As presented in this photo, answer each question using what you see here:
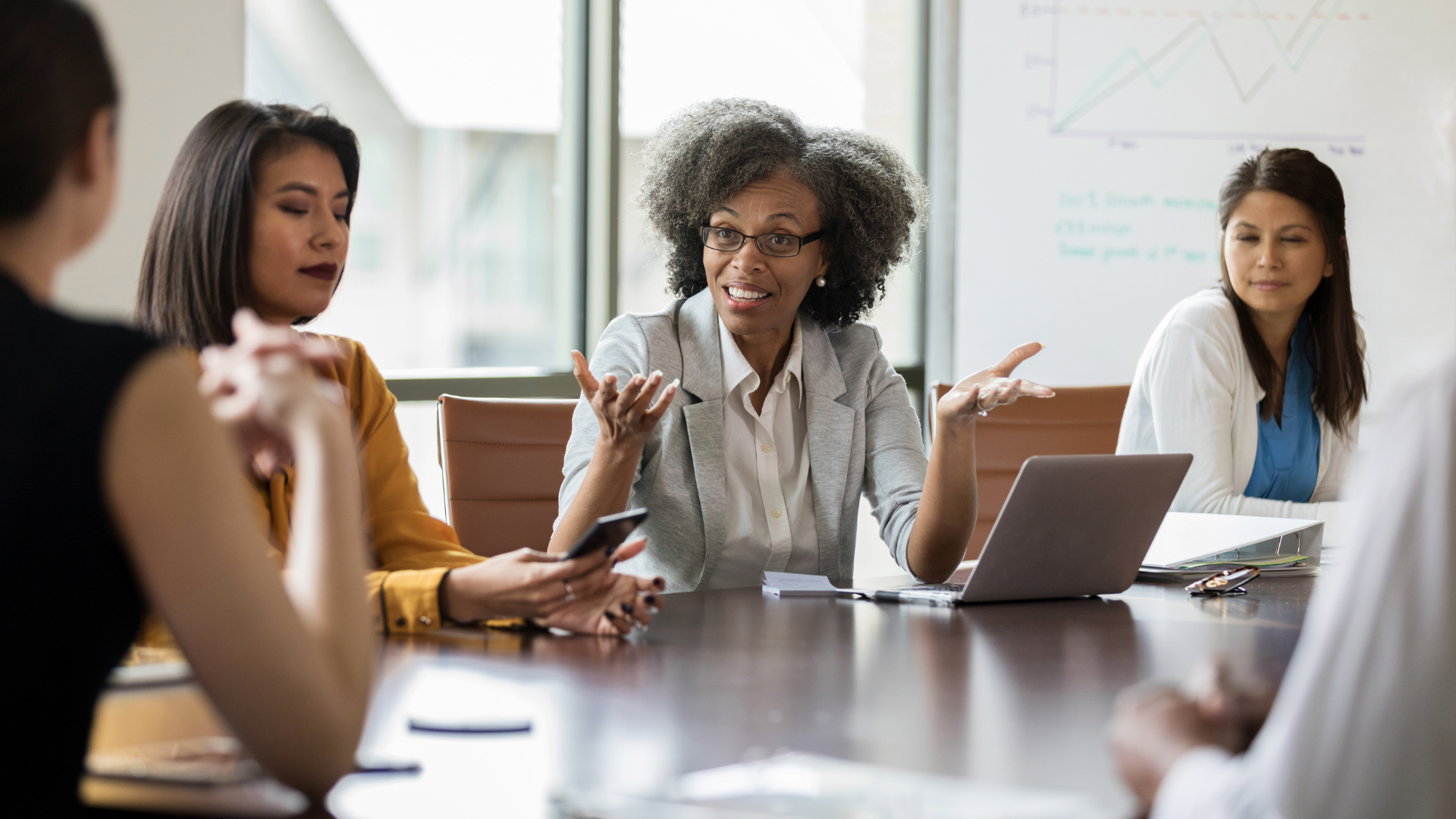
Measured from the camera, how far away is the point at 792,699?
3.76 ft

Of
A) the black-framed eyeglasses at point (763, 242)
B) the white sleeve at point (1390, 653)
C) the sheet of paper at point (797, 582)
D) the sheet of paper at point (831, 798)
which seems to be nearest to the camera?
the white sleeve at point (1390, 653)

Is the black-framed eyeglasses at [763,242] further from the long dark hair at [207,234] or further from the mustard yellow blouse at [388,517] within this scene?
the long dark hair at [207,234]

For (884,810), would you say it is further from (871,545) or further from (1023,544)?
(871,545)

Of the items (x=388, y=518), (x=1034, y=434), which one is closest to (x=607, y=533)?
(x=388, y=518)

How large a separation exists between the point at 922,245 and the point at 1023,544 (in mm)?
2686

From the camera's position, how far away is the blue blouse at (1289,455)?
100 inches

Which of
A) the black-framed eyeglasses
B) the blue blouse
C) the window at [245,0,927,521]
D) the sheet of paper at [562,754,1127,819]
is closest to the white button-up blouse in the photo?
the black-framed eyeglasses

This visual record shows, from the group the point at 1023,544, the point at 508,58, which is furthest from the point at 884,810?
the point at 508,58

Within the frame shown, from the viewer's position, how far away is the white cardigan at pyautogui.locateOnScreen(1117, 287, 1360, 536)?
247 cm

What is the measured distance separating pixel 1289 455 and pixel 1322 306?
0.37 meters

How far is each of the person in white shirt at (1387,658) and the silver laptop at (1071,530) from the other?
2.73ft

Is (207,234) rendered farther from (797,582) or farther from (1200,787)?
(1200,787)

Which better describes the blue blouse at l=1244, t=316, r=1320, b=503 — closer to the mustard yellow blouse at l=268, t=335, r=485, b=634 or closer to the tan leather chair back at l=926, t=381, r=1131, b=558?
the tan leather chair back at l=926, t=381, r=1131, b=558

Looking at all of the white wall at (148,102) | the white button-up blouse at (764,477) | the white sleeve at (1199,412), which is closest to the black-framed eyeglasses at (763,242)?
the white button-up blouse at (764,477)
